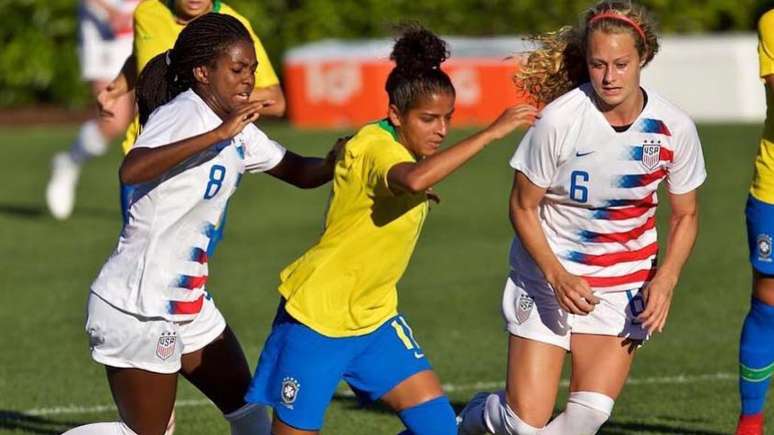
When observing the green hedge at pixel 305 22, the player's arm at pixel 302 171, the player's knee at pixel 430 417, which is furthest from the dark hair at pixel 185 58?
the green hedge at pixel 305 22

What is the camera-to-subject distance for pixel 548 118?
6230 mm

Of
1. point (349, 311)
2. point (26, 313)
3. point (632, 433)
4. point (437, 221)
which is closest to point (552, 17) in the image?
point (437, 221)

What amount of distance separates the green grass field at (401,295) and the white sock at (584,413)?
4.39ft

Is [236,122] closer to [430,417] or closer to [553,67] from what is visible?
[430,417]

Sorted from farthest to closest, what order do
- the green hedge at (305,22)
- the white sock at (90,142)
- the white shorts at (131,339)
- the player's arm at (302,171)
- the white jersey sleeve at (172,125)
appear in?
the green hedge at (305,22) < the white sock at (90,142) < the player's arm at (302,171) < the white shorts at (131,339) < the white jersey sleeve at (172,125)

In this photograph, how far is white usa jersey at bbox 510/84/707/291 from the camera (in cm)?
625

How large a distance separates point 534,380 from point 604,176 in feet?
2.70

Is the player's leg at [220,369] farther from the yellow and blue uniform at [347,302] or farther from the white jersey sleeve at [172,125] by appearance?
the white jersey sleeve at [172,125]

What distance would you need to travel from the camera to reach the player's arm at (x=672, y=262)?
6.29 meters

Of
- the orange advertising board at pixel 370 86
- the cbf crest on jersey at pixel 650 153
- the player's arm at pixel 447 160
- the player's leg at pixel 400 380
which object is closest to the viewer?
the player's arm at pixel 447 160

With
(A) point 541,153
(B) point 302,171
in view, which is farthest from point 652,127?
(B) point 302,171

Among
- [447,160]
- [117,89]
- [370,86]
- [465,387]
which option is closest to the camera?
[447,160]

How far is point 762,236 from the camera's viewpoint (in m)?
7.37

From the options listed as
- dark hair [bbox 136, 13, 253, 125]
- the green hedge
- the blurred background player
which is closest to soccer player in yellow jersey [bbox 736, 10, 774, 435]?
dark hair [bbox 136, 13, 253, 125]
